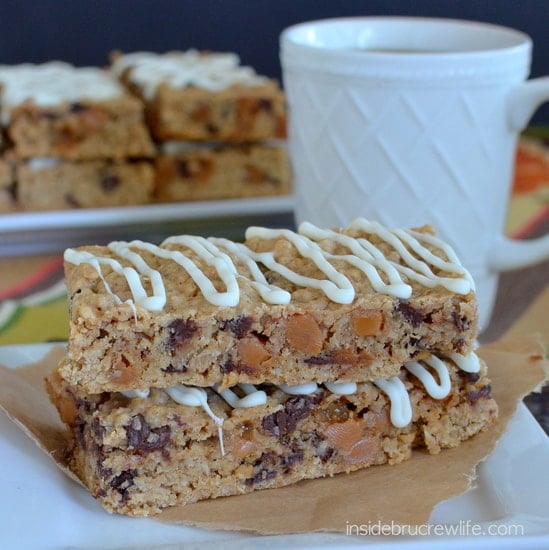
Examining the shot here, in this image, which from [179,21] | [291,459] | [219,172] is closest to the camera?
[291,459]

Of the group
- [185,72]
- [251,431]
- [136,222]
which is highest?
[185,72]

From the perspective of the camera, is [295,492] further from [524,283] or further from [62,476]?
[524,283]

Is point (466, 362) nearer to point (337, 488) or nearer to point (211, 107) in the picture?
point (337, 488)

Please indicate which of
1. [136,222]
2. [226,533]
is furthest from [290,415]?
[136,222]

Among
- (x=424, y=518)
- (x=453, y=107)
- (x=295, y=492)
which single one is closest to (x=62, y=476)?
(x=295, y=492)

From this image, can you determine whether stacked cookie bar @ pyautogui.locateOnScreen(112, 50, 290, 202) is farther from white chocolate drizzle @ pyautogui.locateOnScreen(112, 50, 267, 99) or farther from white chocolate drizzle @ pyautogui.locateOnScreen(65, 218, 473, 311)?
white chocolate drizzle @ pyautogui.locateOnScreen(65, 218, 473, 311)

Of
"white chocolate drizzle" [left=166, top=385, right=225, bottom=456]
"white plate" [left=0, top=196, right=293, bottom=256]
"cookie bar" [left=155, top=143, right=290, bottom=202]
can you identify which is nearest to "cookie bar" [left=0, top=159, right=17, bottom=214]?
"white plate" [left=0, top=196, right=293, bottom=256]

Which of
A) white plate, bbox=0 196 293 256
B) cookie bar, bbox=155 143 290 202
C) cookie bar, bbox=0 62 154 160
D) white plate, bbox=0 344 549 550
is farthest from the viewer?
cookie bar, bbox=155 143 290 202
